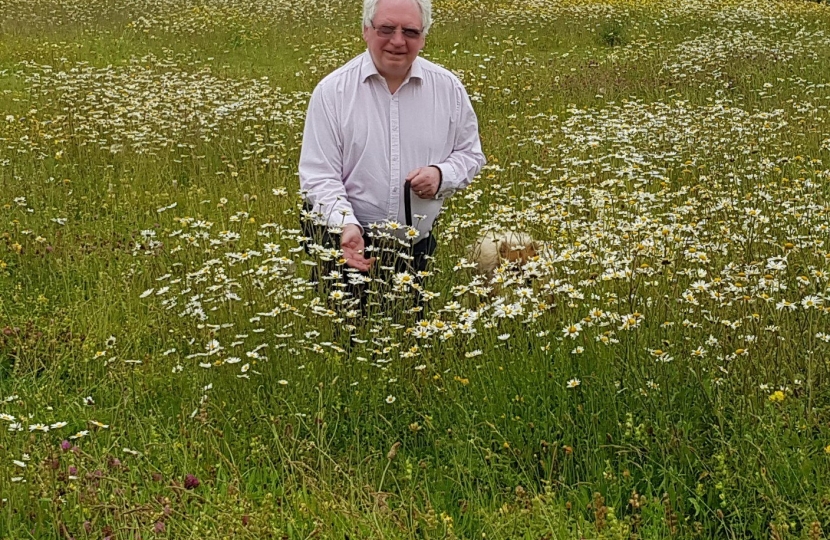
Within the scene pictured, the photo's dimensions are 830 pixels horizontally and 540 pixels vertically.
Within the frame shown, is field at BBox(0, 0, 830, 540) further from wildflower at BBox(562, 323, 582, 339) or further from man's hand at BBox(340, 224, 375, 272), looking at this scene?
man's hand at BBox(340, 224, 375, 272)

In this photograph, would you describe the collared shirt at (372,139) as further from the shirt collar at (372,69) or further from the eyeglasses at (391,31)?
the eyeglasses at (391,31)

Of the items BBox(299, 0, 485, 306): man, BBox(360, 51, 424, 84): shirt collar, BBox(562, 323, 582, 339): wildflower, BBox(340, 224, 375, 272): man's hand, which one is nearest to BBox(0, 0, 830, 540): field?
BBox(562, 323, 582, 339): wildflower

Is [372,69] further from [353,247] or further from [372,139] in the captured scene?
[353,247]

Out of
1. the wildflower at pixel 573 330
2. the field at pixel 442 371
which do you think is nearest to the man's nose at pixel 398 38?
the field at pixel 442 371

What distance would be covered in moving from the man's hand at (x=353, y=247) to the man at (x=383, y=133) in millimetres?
133

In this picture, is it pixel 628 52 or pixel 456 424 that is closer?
pixel 456 424

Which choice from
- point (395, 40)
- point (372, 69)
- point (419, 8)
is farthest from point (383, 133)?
point (419, 8)

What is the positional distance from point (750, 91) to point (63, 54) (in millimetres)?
9846

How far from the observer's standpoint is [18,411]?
3.96m

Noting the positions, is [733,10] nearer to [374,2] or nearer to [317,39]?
[317,39]

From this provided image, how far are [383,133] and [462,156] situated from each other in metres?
0.44

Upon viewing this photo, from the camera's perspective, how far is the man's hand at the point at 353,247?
404cm

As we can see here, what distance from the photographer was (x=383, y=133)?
4402 millimetres

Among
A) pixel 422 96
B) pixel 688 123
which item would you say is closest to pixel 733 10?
pixel 688 123
